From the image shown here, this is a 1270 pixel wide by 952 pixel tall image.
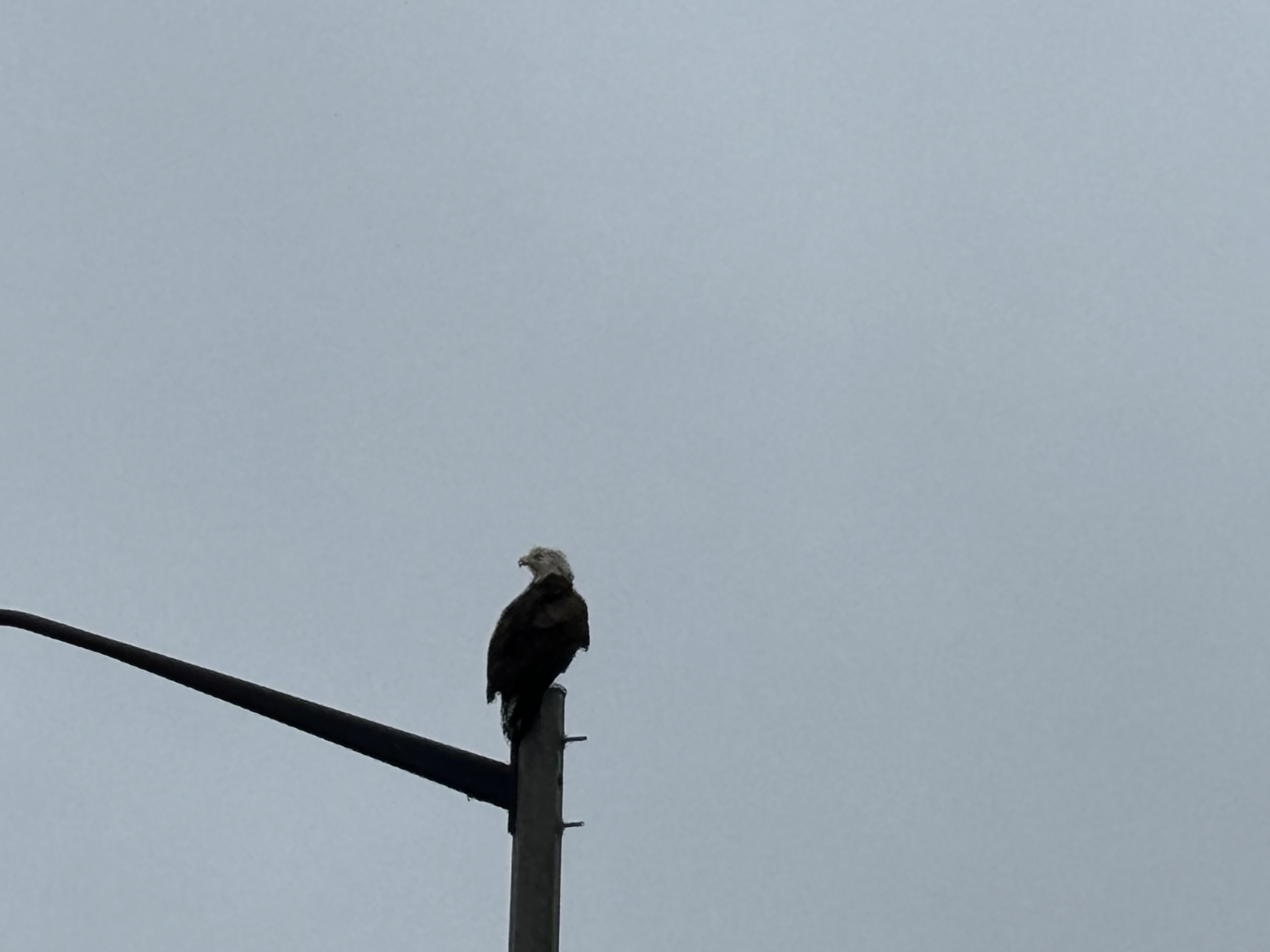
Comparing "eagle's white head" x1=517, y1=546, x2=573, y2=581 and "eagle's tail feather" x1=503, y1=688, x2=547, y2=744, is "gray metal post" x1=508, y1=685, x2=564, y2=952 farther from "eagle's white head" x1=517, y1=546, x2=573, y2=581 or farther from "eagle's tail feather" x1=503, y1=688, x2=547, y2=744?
"eagle's white head" x1=517, y1=546, x2=573, y2=581

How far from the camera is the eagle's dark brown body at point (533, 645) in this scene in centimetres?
441

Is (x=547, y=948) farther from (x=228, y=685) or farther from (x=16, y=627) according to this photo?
(x=16, y=627)

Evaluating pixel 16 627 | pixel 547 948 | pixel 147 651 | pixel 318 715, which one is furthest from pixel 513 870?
pixel 16 627

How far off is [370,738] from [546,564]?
2.61ft

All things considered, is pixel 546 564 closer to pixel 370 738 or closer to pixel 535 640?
pixel 535 640

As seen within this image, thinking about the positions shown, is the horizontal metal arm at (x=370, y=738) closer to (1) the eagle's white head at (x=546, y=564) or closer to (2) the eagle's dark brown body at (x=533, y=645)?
(2) the eagle's dark brown body at (x=533, y=645)

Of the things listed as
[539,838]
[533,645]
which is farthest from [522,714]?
[539,838]

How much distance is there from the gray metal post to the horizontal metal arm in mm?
70

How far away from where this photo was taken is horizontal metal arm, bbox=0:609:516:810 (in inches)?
166

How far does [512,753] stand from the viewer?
4250 mm

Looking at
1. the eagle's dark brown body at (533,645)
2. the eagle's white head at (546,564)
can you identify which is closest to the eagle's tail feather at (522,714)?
the eagle's dark brown body at (533,645)

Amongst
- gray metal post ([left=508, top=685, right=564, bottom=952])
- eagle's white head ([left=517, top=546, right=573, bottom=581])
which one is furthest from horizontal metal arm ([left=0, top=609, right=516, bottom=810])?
eagle's white head ([left=517, top=546, right=573, bottom=581])

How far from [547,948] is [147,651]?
4.97 ft

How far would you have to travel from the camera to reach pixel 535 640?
456 centimetres
